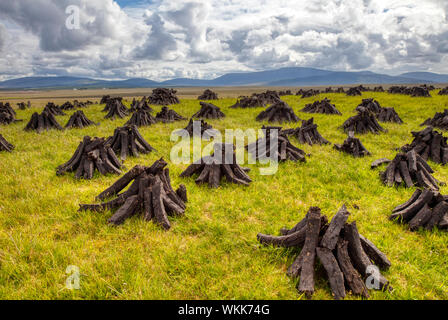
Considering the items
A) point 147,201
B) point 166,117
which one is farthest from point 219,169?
point 166,117

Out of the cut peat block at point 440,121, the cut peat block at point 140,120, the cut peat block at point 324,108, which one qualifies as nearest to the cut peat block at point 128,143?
the cut peat block at point 140,120

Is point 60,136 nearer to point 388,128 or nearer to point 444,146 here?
point 444,146

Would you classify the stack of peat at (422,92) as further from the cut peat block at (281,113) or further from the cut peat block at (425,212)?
the cut peat block at (425,212)

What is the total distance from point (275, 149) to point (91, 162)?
726cm

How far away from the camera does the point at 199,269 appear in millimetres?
4367

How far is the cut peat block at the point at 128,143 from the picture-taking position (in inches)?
434

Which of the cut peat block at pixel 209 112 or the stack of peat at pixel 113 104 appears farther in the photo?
the stack of peat at pixel 113 104

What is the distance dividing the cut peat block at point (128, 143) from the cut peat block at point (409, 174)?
9707 millimetres

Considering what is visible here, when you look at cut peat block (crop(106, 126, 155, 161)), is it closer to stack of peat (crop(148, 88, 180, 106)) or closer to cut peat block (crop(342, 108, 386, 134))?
cut peat block (crop(342, 108, 386, 134))

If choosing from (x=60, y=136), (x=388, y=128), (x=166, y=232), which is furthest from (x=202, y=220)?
(x=388, y=128)

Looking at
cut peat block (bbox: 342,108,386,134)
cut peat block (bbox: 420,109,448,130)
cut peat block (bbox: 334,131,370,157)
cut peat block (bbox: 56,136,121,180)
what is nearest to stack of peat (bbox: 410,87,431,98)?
cut peat block (bbox: 420,109,448,130)

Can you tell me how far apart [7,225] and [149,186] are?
3.30 metres

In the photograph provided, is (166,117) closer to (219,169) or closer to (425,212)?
(219,169)

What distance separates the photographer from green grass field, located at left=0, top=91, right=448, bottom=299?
395 cm
